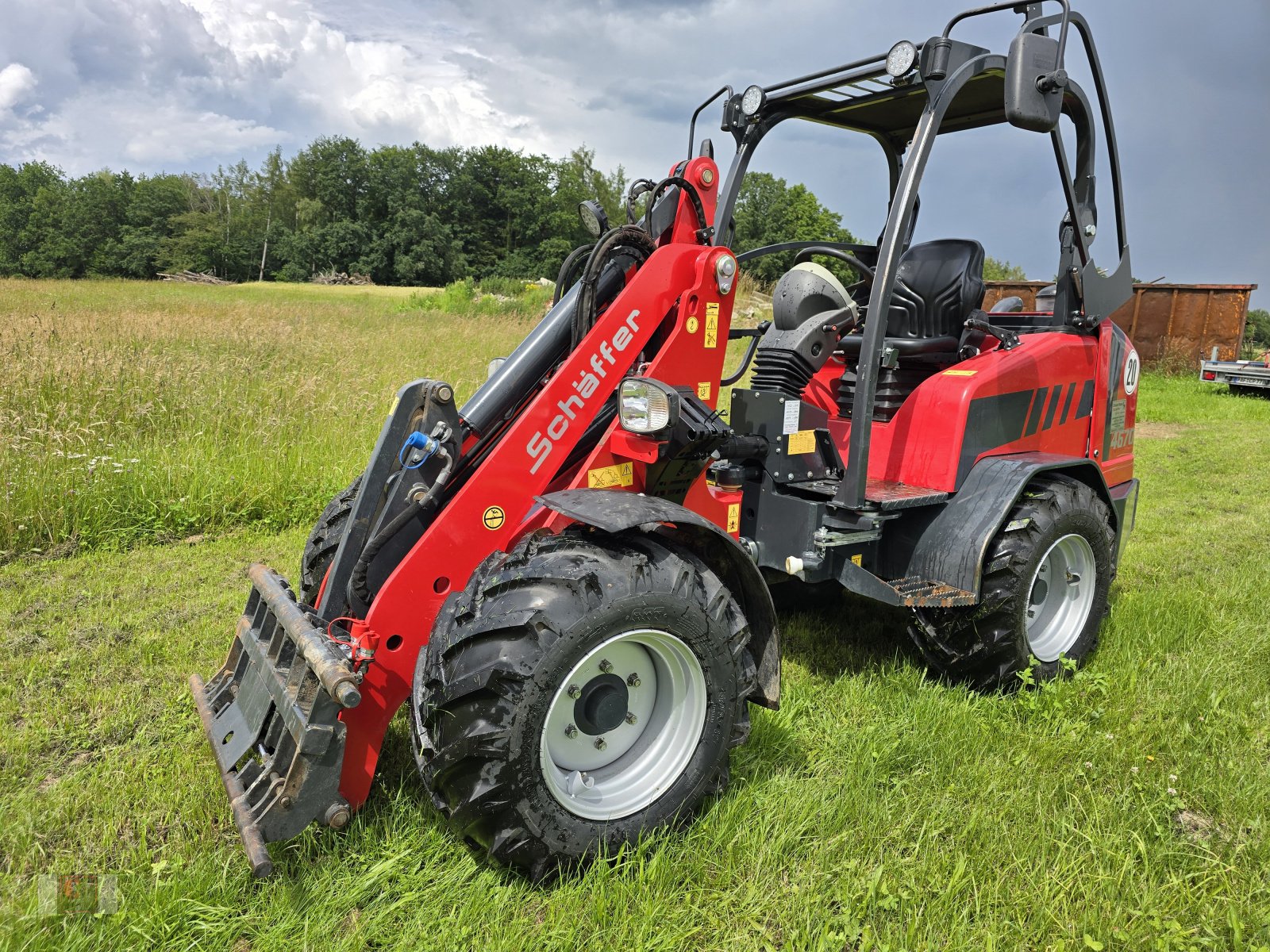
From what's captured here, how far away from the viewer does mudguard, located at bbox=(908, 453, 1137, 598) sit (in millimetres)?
3295

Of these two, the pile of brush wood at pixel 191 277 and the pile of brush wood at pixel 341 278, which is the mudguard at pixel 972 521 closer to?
the pile of brush wood at pixel 191 277

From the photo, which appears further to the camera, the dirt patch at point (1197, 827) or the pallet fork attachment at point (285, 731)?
the dirt patch at point (1197, 827)

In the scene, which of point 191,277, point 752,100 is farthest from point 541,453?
point 191,277

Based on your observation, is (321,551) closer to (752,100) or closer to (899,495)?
(899,495)

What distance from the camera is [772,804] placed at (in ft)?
9.04

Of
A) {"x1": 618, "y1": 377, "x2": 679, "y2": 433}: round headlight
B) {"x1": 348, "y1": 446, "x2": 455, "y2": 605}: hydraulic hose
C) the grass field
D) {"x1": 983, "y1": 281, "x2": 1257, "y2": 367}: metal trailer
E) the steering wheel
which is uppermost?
{"x1": 983, "y1": 281, "x2": 1257, "y2": 367}: metal trailer

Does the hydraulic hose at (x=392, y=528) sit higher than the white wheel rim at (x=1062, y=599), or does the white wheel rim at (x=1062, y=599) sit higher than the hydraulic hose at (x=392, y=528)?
the hydraulic hose at (x=392, y=528)

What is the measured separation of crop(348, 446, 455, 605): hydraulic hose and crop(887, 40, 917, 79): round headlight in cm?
235

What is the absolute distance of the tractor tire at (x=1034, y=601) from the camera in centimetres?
340

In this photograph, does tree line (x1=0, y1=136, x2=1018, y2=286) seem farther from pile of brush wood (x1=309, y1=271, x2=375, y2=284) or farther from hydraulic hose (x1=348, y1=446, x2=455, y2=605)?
hydraulic hose (x1=348, y1=446, x2=455, y2=605)

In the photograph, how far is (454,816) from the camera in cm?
223

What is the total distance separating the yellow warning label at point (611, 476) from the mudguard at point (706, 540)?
20 centimetres

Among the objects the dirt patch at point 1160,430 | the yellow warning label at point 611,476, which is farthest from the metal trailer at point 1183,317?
the yellow warning label at point 611,476

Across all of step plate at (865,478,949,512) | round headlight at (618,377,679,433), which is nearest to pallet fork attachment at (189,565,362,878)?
round headlight at (618,377,679,433)
